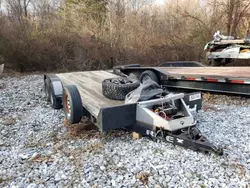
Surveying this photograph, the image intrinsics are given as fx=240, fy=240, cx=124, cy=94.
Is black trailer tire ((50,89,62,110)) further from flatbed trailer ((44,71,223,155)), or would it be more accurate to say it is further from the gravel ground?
flatbed trailer ((44,71,223,155))

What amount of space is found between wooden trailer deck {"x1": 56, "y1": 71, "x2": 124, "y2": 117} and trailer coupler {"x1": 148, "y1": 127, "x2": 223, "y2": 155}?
0.88 metres

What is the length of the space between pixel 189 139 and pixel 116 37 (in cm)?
869

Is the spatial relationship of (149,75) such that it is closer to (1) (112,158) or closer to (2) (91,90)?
(2) (91,90)

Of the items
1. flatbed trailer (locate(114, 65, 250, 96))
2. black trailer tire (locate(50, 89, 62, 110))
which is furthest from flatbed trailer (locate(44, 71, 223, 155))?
flatbed trailer (locate(114, 65, 250, 96))

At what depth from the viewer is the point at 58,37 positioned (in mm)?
10625

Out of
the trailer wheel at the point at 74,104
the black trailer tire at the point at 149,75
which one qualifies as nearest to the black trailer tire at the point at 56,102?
the trailer wheel at the point at 74,104

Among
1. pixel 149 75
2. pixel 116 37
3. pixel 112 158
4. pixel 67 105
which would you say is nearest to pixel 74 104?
pixel 67 105

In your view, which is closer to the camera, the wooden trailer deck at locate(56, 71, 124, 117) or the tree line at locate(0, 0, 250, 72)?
the wooden trailer deck at locate(56, 71, 124, 117)

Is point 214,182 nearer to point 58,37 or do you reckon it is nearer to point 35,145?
point 35,145

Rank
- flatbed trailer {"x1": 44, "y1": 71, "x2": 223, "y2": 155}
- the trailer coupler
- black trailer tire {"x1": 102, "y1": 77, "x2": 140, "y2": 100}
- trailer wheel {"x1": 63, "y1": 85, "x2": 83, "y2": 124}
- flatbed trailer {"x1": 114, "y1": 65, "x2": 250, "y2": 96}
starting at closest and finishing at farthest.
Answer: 1. the trailer coupler
2. flatbed trailer {"x1": 44, "y1": 71, "x2": 223, "y2": 155}
3. trailer wheel {"x1": 63, "y1": 85, "x2": 83, "y2": 124}
4. black trailer tire {"x1": 102, "y1": 77, "x2": 140, "y2": 100}
5. flatbed trailer {"x1": 114, "y1": 65, "x2": 250, "y2": 96}

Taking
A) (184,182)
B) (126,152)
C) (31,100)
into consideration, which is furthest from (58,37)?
(184,182)

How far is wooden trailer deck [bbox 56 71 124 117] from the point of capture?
362cm

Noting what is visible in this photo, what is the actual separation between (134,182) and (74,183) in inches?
24.5

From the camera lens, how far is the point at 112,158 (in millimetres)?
2959
